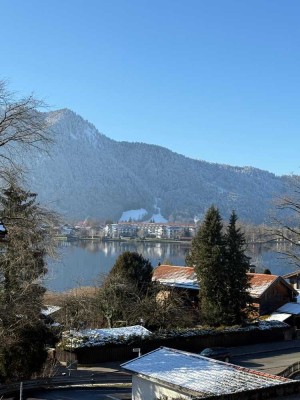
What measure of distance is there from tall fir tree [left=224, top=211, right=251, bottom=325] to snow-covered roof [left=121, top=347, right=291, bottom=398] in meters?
23.5

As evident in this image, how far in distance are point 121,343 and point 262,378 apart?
20.5m

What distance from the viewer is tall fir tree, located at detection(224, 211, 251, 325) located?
4378 centimetres

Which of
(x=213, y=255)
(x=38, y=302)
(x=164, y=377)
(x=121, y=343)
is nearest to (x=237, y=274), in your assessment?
(x=213, y=255)

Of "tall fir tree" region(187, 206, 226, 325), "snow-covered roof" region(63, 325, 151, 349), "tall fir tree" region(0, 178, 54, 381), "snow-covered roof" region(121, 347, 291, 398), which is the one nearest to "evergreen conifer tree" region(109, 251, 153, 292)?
"tall fir tree" region(187, 206, 226, 325)

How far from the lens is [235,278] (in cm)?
4406

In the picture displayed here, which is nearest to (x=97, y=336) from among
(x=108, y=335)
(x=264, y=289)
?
(x=108, y=335)

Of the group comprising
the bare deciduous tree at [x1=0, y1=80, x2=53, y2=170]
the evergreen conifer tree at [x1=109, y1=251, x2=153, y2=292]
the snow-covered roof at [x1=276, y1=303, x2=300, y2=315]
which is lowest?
the snow-covered roof at [x1=276, y1=303, x2=300, y2=315]

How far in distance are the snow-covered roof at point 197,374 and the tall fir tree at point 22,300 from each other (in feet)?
18.2

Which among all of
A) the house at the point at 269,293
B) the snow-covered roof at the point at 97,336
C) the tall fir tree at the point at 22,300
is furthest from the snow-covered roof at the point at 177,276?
the tall fir tree at the point at 22,300

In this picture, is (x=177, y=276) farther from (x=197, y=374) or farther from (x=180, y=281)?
(x=197, y=374)

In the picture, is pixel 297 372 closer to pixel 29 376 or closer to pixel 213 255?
pixel 29 376

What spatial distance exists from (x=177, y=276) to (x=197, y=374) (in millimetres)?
39406

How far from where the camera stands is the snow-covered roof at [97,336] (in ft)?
110

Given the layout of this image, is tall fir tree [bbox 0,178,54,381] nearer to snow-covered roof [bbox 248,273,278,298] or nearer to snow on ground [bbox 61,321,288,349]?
snow on ground [bbox 61,321,288,349]
